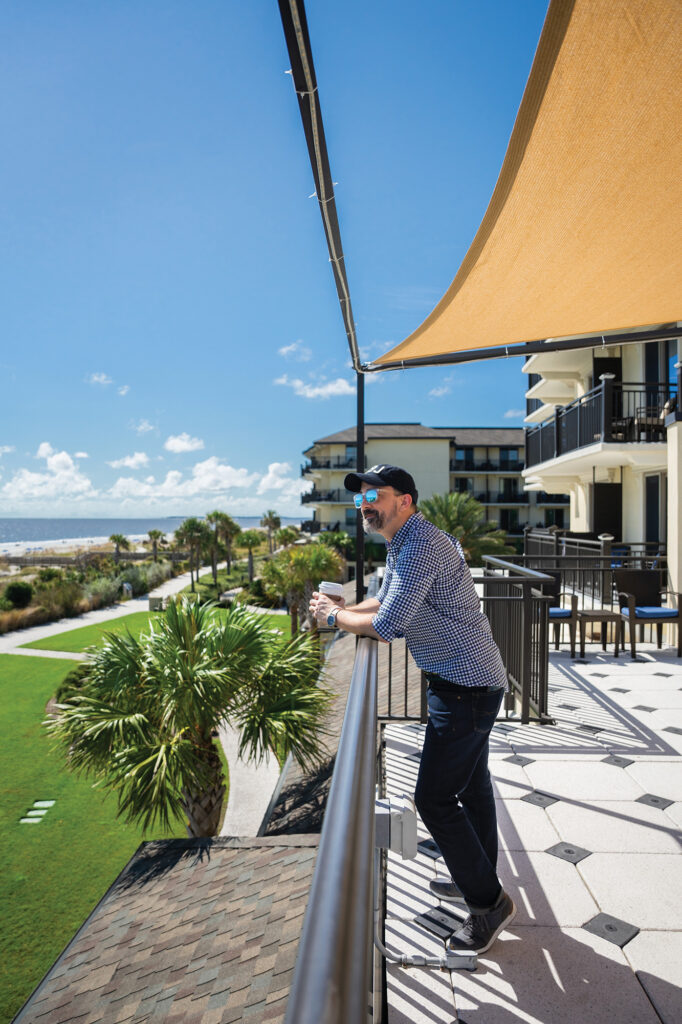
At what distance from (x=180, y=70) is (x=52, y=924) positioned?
13506 millimetres

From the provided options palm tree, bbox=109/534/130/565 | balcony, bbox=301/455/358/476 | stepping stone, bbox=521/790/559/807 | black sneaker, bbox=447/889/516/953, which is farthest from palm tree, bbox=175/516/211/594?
black sneaker, bbox=447/889/516/953

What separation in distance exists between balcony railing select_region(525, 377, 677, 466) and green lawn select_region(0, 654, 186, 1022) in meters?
11.7

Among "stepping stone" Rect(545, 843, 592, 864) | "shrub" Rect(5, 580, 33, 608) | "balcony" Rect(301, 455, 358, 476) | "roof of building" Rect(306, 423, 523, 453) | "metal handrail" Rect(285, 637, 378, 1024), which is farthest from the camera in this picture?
"roof of building" Rect(306, 423, 523, 453)

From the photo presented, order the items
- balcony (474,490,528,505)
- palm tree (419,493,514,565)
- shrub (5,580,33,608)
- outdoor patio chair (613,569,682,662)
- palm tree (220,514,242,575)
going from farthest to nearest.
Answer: palm tree (220,514,242,575) < balcony (474,490,528,505) < shrub (5,580,33,608) < palm tree (419,493,514,565) < outdoor patio chair (613,569,682,662)

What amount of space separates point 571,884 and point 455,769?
1.25m

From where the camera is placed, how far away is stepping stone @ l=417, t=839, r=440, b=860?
311 centimetres

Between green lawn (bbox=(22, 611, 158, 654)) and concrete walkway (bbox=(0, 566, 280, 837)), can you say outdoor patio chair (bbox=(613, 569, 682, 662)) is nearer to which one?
concrete walkway (bbox=(0, 566, 280, 837))

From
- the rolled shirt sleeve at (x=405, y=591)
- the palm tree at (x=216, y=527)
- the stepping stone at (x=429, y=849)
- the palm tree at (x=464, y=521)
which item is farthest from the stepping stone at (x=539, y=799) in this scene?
the palm tree at (x=216, y=527)

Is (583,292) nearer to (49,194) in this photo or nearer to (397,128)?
(397,128)

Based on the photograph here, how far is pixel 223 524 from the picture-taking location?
2343 inches

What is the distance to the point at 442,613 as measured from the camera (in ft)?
6.92

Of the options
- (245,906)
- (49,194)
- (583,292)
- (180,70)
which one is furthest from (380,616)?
(49,194)

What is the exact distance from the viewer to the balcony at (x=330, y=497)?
4906 cm

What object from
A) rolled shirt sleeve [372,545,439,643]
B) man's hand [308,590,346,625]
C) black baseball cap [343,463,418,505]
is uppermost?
black baseball cap [343,463,418,505]
